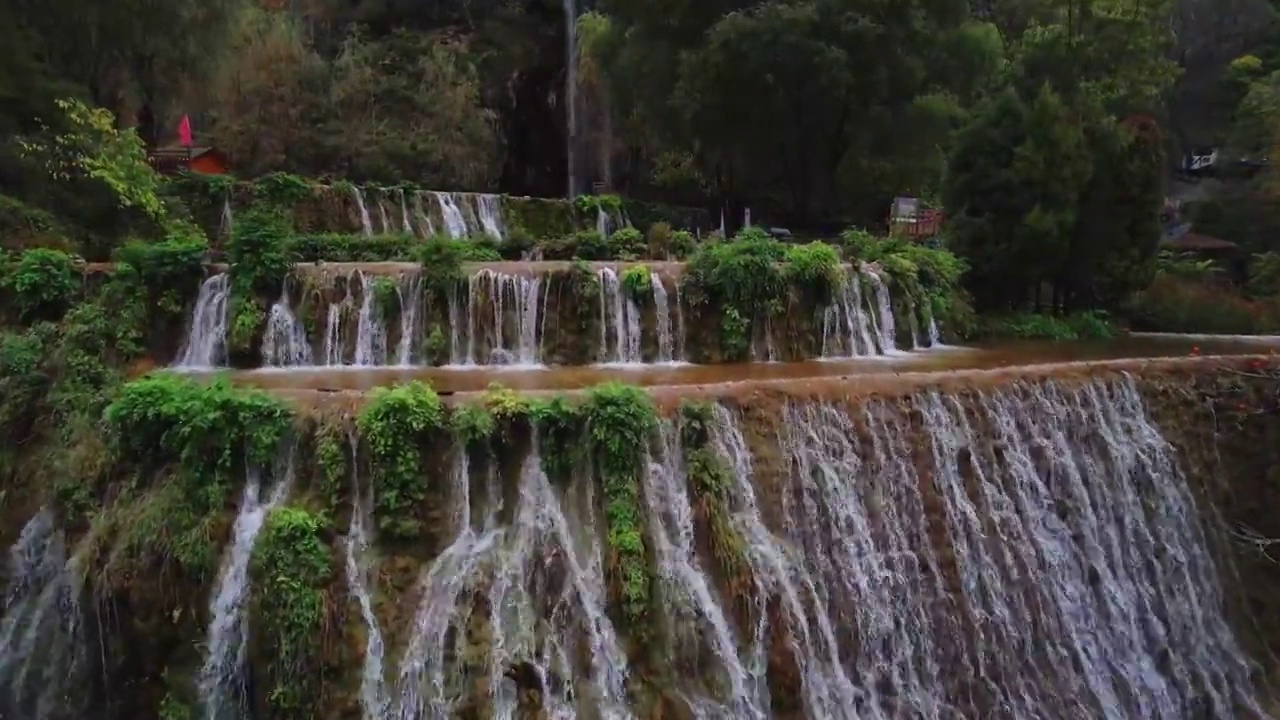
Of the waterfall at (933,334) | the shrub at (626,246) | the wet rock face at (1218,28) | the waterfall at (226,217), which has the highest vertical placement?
the wet rock face at (1218,28)

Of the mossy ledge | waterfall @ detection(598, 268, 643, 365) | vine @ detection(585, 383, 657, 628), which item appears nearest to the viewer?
the mossy ledge

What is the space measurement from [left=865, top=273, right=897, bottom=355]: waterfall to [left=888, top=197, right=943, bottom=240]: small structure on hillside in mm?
8401

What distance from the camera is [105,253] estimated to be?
47.1 ft

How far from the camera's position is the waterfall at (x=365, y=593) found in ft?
24.5

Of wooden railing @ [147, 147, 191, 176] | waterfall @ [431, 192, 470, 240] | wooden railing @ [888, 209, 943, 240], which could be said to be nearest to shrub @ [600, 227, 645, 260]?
waterfall @ [431, 192, 470, 240]

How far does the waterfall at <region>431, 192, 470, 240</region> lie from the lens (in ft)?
64.5

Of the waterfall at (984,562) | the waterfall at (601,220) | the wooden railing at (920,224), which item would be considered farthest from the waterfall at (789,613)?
the wooden railing at (920,224)

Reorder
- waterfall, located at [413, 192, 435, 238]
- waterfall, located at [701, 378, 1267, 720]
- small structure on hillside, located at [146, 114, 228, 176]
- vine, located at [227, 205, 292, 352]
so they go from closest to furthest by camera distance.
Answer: waterfall, located at [701, 378, 1267, 720], vine, located at [227, 205, 292, 352], waterfall, located at [413, 192, 435, 238], small structure on hillside, located at [146, 114, 228, 176]

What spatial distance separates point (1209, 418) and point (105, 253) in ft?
44.0

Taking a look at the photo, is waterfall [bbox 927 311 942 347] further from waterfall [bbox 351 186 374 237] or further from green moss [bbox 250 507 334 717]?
waterfall [bbox 351 186 374 237]

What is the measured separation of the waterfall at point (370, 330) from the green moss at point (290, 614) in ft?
13.2

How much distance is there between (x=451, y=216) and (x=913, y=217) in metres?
10.7

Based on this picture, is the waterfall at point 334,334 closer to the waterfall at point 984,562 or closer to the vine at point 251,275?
the vine at point 251,275

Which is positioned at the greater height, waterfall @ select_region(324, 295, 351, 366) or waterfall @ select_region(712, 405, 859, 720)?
waterfall @ select_region(324, 295, 351, 366)
